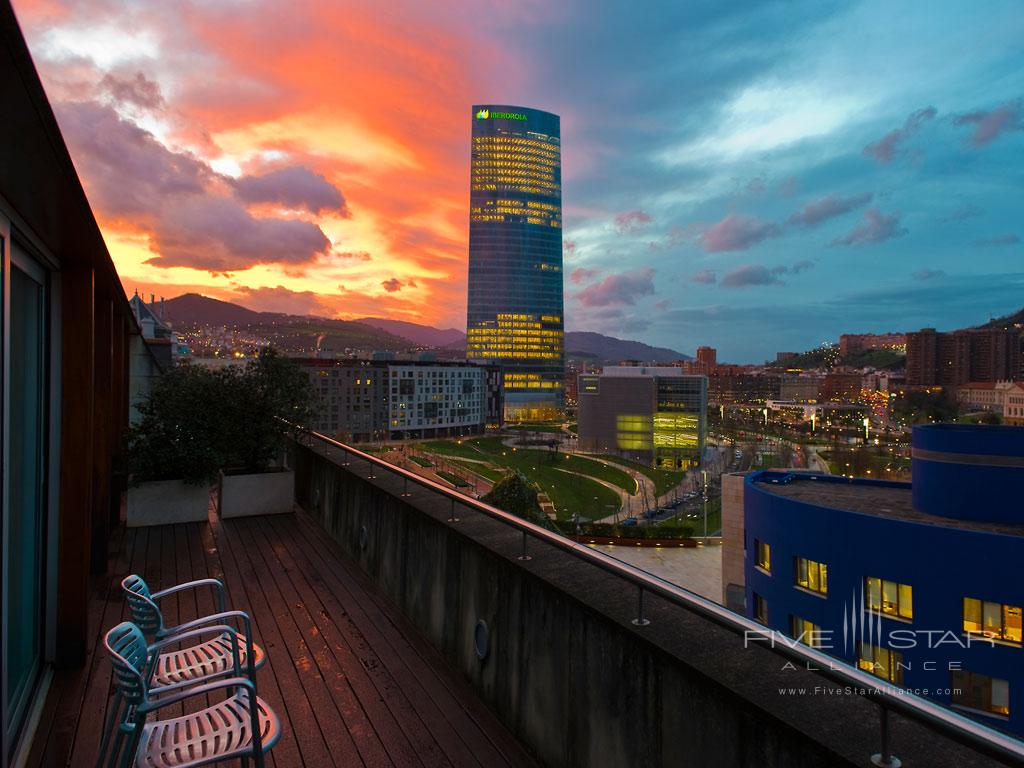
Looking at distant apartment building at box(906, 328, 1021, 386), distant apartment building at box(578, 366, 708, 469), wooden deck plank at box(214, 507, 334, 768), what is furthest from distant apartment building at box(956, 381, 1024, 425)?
wooden deck plank at box(214, 507, 334, 768)

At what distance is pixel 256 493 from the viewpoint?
7.82 metres

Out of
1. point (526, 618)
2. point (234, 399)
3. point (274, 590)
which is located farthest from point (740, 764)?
point (234, 399)

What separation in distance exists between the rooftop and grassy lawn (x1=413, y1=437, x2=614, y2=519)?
25.2m

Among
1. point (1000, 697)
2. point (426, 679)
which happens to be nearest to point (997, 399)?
point (1000, 697)

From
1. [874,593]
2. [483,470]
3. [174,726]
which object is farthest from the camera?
[483,470]

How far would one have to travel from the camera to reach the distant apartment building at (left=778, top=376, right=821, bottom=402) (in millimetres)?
161750

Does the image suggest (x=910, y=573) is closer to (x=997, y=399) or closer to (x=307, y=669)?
(x=307, y=669)

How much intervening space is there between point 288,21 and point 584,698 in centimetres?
1331

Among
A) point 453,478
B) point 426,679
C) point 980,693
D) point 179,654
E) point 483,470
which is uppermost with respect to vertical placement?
point 179,654

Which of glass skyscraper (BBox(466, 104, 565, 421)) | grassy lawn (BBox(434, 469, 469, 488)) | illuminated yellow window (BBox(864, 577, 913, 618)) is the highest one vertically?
glass skyscraper (BBox(466, 104, 565, 421))

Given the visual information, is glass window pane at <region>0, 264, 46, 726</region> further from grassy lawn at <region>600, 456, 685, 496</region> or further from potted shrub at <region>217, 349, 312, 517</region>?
grassy lawn at <region>600, 456, 685, 496</region>

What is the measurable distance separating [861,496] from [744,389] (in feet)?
542

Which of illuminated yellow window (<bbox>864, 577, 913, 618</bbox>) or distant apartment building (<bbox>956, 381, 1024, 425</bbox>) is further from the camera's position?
distant apartment building (<bbox>956, 381, 1024, 425</bbox>)

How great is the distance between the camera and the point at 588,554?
2.56 m
